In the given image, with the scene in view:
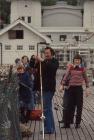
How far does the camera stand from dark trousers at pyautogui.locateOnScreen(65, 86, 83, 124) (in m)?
13.6

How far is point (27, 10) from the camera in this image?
85875 millimetres

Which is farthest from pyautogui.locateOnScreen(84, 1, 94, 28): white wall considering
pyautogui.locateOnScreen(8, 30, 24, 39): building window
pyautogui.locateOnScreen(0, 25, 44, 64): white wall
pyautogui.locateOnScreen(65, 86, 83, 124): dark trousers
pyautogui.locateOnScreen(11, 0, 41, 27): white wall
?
pyautogui.locateOnScreen(65, 86, 83, 124): dark trousers

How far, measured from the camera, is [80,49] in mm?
65250

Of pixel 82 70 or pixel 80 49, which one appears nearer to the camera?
pixel 82 70

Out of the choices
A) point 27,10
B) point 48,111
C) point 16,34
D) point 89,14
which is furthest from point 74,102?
point 27,10

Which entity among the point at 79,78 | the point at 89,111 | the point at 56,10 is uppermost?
the point at 56,10

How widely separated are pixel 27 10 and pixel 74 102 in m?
72.7

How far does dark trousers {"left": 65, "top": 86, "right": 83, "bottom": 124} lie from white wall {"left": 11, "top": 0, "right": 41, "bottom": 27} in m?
Answer: 70.2

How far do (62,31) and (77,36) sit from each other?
16.1 ft

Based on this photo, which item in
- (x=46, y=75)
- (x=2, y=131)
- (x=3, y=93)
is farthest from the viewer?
(x=46, y=75)

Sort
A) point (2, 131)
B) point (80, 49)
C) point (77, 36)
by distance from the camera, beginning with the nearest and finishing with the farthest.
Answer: point (2, 131) → point (80, 49) → point (77, 36)

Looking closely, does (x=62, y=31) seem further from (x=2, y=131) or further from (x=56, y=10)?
(x=2, y=131)

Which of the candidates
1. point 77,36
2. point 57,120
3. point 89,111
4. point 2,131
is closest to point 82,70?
point 57,120

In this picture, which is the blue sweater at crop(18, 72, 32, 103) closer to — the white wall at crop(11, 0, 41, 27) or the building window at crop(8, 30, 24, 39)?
the building window at crop(8, 30, 24, 39)
